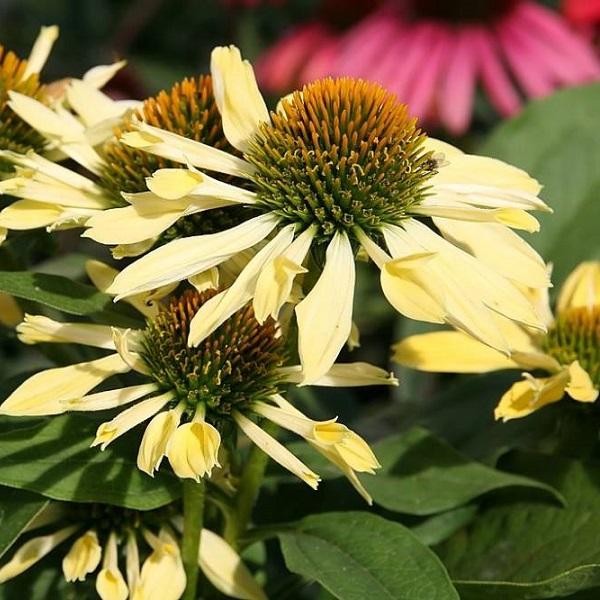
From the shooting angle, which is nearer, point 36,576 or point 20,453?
point 20,453

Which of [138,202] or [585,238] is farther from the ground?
[138,202]

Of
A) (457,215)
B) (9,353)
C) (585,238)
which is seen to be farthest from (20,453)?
(9,353)

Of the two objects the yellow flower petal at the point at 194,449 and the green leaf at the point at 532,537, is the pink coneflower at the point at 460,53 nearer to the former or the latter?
the green leaf at the point at 532,537

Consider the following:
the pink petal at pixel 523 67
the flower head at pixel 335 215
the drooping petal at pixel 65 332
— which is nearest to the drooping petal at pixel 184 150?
the flower head at pixel 335 215

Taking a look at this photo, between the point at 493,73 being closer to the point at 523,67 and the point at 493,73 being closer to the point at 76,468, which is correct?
the point at 523,67

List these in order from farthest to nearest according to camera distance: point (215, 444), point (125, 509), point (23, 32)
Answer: point (23, 32), point (125, 509), point (215, 444)

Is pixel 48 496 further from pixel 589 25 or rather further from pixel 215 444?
pixel 589 25

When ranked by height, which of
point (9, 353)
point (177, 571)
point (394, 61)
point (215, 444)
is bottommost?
point (9, 353)

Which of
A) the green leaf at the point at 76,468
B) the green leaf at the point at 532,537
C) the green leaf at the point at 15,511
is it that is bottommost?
the green leaf at the point at 532,537

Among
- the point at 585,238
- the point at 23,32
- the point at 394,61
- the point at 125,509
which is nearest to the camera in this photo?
the point at 125,509
